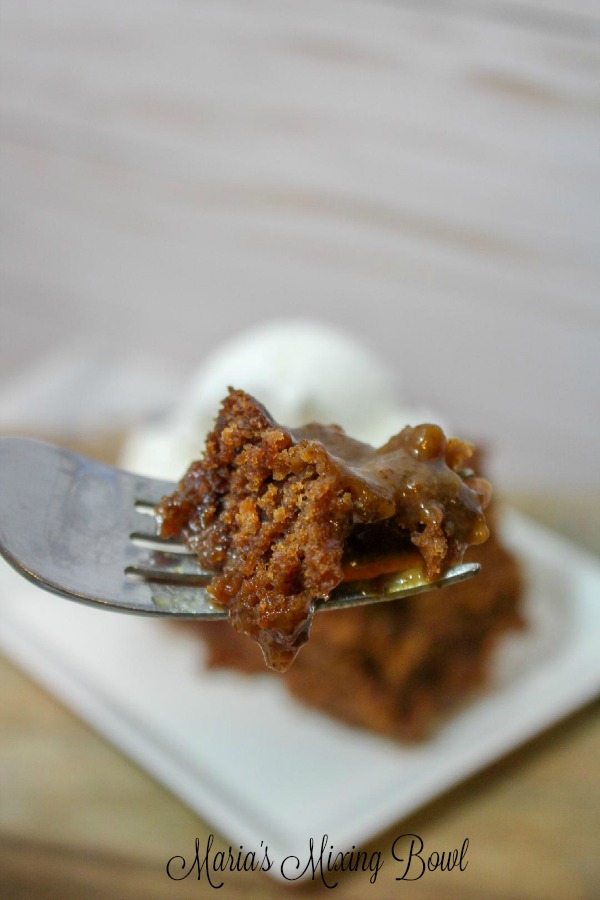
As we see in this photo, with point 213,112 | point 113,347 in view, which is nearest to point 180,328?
point 113,347

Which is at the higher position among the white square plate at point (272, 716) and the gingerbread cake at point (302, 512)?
the gingerbread cake at point (302, 512)

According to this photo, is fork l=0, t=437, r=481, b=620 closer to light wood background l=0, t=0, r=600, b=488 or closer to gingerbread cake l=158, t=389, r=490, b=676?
gingerbread cake l=158, t=389, r=490, b=676

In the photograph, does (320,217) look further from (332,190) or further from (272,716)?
(272,716)

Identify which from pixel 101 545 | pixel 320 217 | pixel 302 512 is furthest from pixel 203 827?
pixel 320 217

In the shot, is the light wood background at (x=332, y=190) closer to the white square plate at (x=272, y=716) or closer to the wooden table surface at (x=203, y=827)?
the white square plate at (x=272, y=716)

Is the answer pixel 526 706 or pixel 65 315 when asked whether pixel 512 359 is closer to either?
pixel 526 706

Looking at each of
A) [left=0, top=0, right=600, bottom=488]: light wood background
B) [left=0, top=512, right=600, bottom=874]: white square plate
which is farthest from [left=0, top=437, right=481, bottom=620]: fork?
[left=0, top=0, right=600, bottom=488]: light wood background

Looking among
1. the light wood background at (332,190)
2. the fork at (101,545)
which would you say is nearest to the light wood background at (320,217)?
the light wood background at (332,190)
